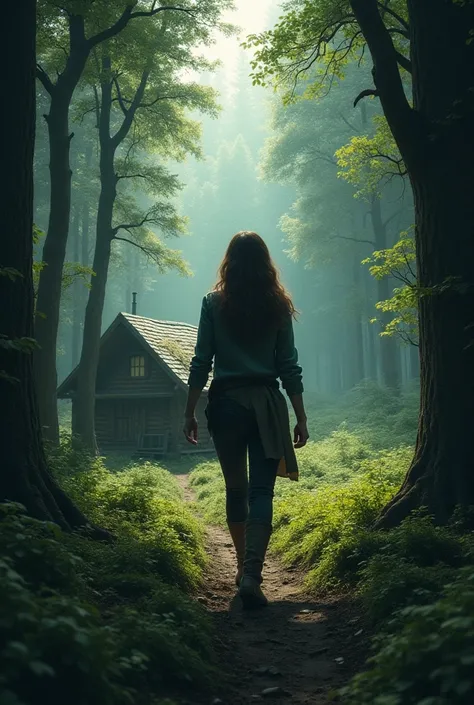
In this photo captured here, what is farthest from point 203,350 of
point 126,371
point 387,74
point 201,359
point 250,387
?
point 126,371

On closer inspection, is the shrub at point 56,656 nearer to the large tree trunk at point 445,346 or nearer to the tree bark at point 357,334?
the large tree trunk at point 445,346

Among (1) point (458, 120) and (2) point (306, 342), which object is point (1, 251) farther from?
(2) point (306, 342)

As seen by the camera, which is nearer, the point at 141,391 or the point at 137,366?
the point at 141,391

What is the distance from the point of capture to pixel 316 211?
1603 inches

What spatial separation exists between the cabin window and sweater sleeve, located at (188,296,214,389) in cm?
2157

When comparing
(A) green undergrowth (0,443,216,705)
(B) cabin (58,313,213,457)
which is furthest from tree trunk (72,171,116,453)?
(A) green undergrowth (0,443,216,705)

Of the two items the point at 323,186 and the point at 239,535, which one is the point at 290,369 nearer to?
the point at 239,535

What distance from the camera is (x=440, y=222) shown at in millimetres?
6668

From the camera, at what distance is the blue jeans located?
18.4ft

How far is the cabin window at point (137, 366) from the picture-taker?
89.7 feet

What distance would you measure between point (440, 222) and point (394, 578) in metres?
3.53

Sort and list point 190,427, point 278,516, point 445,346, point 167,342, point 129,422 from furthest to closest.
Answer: point 129,422 < point 167,342 < point 278,516 < point 445,346 < point 190,427

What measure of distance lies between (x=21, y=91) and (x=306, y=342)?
58.0 m

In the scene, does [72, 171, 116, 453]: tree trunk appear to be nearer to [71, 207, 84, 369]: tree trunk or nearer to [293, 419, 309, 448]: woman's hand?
[293, 419, 309, 448]: woman's hand
